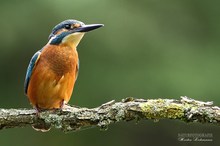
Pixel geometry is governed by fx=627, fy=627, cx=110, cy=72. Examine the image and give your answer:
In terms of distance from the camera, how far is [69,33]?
723cm

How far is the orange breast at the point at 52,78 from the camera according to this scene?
6.98 metres

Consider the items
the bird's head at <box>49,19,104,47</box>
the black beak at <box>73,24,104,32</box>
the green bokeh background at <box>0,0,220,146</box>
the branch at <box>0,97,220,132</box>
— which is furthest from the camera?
the green bokeh background at <box>0,0,220,146</box>

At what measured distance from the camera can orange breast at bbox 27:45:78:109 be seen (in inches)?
275

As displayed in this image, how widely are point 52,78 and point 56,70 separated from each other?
0.40 ft

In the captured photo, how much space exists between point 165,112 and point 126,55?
19.5 ft

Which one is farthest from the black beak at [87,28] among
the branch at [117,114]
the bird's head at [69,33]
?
the branch at [117,114]

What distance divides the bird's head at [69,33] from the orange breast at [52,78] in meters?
0.13

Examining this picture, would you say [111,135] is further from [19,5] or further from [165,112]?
[165,112]

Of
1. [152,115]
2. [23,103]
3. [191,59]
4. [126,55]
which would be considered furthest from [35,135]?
[152,115]

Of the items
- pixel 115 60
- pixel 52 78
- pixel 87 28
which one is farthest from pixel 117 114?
pixel 115 60

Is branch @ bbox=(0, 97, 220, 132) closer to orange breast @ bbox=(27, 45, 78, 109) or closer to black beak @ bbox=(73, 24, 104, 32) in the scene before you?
orange breast @ bbox=(27, 45, 78, 109)

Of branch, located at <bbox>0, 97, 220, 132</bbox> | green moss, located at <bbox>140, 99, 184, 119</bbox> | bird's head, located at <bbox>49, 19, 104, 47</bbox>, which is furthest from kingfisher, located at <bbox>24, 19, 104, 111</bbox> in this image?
green moss, located at <bbox>140, 99, 184, 119</bbox>

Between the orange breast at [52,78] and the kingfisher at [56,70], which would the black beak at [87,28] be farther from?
the orange breast at [52,78]

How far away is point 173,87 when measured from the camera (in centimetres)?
1070
